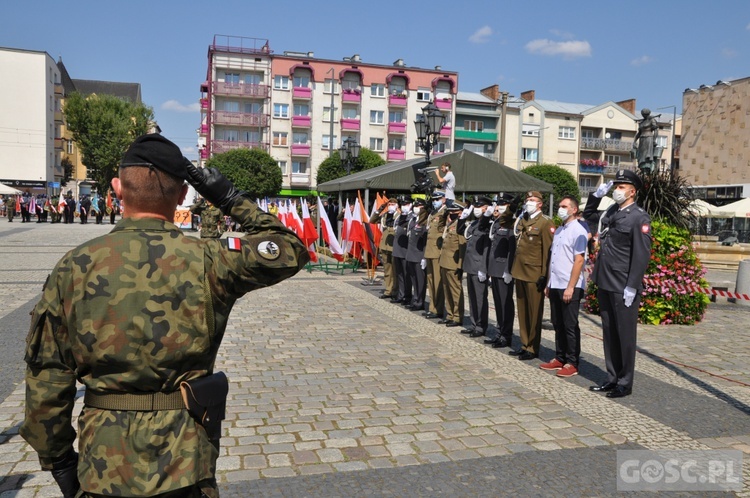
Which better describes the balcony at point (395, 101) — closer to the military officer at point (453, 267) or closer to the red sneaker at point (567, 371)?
the military officer at point (453, 267)

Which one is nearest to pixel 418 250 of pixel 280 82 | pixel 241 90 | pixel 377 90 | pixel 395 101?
pixel 241 90

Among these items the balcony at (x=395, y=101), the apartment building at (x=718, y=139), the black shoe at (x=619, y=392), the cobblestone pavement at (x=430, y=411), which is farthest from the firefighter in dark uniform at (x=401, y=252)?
the balcony at (x=395, y=101)

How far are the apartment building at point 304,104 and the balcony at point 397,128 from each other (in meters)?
0.11

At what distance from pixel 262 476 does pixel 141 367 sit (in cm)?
222

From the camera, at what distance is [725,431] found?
16.4 ft

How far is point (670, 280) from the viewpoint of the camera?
31.4ft

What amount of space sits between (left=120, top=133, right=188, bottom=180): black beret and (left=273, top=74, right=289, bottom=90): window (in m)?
64.9

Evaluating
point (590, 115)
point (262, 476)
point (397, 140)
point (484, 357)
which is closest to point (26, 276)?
point (484, 357)

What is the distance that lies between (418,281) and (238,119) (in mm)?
56609

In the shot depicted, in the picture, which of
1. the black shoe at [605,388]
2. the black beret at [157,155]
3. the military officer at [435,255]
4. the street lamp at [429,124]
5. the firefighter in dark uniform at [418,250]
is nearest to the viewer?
the black beret at [157,155]

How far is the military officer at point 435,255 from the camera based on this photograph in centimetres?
988

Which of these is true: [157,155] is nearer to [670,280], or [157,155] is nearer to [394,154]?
[670,280]

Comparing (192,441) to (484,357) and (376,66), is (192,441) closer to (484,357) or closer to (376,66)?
(484,357)

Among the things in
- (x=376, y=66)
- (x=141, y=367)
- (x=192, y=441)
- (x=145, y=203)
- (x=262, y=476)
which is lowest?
(x=262, y=476)
